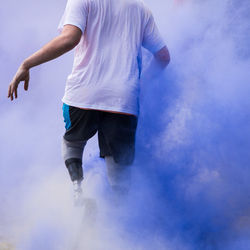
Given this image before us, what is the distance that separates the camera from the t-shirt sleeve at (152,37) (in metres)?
2.22

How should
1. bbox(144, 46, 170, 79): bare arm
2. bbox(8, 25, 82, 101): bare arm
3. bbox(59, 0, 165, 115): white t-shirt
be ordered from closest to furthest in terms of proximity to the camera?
bbox(8, 25, 82, 101): bare arm < bbox(59, 0, 165, 115): white t-shirt < bbox(144, 46, 170, 79): bare arm

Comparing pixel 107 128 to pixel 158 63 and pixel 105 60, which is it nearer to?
pixel 105 60

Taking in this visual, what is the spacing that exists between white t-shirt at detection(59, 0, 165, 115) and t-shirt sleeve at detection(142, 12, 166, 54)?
136 millimetres

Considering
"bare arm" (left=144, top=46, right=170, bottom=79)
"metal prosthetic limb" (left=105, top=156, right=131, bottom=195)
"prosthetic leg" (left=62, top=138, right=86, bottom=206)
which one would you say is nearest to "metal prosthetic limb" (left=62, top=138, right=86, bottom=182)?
"prosthetic leg" (left=62, top=138, right=86, bottom=206)

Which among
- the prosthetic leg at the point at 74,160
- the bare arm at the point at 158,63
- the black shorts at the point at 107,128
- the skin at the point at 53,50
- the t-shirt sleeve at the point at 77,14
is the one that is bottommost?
the prosthetic leg at the point at 74,160

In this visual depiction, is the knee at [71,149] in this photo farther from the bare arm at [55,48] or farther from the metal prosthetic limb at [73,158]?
the bare arm at [55,48]

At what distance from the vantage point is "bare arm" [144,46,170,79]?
7.66 ft

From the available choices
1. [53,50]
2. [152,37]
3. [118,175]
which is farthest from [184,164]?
[53,50]

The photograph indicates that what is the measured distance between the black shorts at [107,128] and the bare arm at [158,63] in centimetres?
40

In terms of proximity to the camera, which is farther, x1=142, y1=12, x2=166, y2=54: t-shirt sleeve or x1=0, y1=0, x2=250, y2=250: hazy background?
x1=0, y1=0, x2=250, y2=250: hazy background

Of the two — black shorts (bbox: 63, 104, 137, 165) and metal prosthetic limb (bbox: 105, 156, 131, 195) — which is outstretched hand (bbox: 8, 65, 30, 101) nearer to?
black shorts (bbox: 63, 104, 137, 165)

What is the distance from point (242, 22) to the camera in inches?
96.9

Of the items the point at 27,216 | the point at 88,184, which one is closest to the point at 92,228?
the point at 88,184

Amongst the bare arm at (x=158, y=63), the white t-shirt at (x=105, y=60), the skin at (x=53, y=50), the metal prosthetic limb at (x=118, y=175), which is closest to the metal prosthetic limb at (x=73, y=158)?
the metal prosthetic limb at (x=118, y=175)
